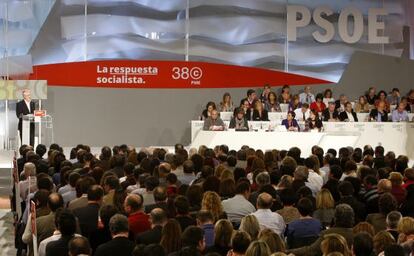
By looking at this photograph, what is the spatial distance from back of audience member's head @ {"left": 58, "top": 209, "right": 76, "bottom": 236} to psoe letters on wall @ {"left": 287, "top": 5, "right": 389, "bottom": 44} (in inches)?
635

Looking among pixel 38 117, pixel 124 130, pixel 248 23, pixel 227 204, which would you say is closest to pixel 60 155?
pixel 227 204

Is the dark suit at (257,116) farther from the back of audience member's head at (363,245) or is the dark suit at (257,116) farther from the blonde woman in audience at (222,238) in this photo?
the back of audience member's head at (363,245)

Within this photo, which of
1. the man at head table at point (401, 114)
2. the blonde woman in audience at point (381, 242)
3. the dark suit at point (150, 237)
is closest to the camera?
the blonde woman in audience at point (381, 242)

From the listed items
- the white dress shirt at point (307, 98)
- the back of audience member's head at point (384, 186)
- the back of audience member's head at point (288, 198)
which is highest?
the white dress shirt at point (307, 98)

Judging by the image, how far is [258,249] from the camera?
584 centimetres

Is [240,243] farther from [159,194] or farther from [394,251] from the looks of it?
[159,194]

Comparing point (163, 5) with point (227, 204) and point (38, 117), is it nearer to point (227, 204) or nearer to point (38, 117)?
point (38, 117)

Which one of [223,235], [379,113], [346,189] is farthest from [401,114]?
[223,235]

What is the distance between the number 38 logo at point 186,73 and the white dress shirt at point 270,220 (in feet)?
45.7

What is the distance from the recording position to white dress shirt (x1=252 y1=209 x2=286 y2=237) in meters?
7.90

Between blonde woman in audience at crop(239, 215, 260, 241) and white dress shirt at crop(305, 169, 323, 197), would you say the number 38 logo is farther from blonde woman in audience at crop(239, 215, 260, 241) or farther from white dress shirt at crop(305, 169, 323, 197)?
blonde woman in audience at crop(239, 215, 260, 241)

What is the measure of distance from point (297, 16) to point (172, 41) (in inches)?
123

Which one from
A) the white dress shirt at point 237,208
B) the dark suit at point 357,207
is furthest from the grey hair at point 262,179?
the dark suit at point 357,207

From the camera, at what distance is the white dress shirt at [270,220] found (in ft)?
25.9
